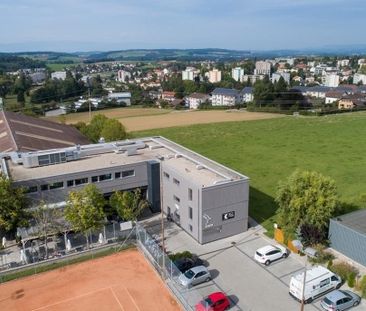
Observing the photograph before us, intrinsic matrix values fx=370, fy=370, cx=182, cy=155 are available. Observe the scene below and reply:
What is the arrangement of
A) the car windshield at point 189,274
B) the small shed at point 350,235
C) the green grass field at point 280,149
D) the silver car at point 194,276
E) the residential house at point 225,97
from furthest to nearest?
the residential house at point 225,97, the green grass field at point 280,149, the small shed at point 350,235, the car windshield at point 189,274, the silver car at point 194,276

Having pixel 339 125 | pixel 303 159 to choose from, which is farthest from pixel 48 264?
pixel 339 125

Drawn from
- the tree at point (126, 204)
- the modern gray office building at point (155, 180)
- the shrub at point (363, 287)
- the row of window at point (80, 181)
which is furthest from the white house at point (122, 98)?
the shrub at point (363, 287)

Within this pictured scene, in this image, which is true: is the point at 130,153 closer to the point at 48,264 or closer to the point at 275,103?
the point at 48,264

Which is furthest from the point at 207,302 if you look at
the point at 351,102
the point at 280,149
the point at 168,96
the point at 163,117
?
the point at 168,96

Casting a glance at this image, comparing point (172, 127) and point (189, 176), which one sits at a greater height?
point (189, 176)

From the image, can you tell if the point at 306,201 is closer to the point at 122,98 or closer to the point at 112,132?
the point at 112,132

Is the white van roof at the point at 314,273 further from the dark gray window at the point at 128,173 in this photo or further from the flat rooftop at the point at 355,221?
the dark gray window at the point at 128,173
